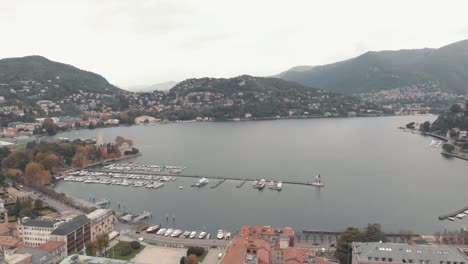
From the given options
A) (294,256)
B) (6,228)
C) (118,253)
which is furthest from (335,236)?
(6,228)

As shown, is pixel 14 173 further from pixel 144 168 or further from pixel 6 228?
pixel 6 228

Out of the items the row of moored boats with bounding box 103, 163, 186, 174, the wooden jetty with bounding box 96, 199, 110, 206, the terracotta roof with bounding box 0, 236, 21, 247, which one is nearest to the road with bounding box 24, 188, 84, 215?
the wooden jetty with bounding box 96, 199, 110, 206

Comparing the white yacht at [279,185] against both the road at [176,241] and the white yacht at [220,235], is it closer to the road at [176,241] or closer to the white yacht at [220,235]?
the white yacht at [220,235]

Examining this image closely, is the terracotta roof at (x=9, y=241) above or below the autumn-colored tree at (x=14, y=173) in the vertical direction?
below

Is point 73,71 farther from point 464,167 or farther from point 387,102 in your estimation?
point 464,167

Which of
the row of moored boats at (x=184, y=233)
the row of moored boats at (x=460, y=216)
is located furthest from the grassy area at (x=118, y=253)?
the row of moored boats at (x=460, y=216)

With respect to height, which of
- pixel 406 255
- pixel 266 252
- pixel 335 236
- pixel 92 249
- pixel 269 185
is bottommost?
pixel 335 236

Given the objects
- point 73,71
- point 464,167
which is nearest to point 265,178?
point 464,167

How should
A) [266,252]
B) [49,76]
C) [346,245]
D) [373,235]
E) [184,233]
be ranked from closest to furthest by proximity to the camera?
1. [266,252]
2. [346,245]
3. [373,235]
4. [184,233]
5. [49,76]
